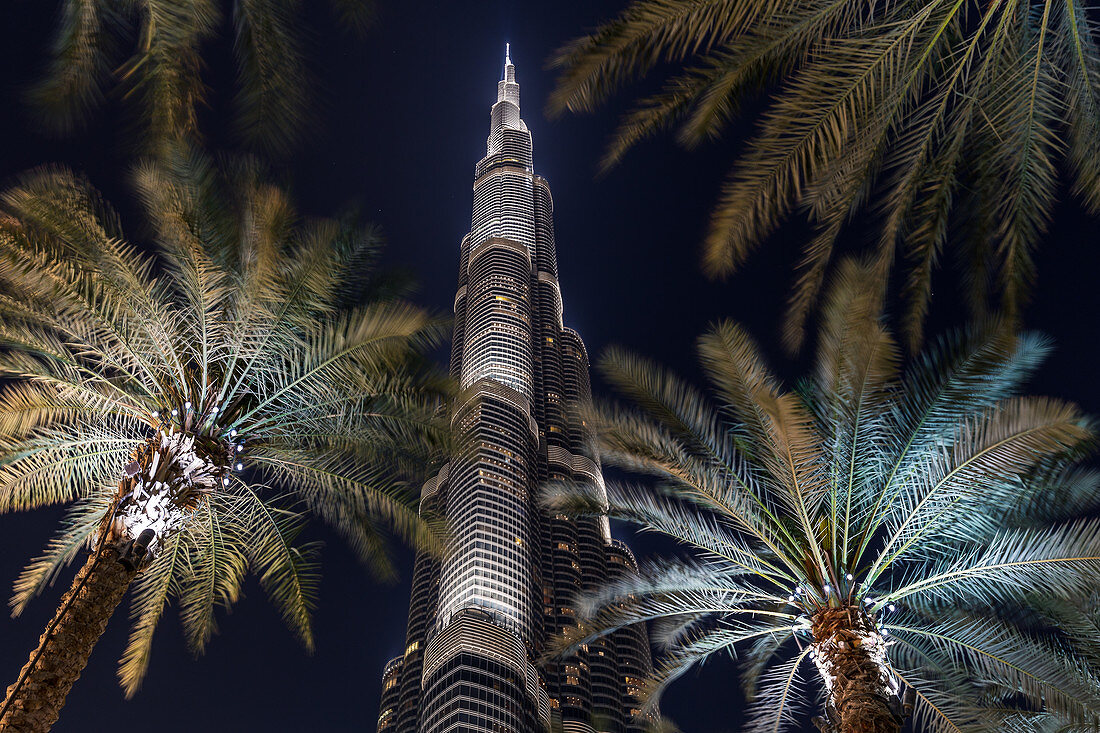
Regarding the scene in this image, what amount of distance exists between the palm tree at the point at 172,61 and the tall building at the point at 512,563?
153ft

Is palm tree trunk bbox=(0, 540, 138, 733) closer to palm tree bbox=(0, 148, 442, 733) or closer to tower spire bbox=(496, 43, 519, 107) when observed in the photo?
A: palm tree bbox=(0, 148, 442, 733)

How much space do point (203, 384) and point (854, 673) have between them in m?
8.88

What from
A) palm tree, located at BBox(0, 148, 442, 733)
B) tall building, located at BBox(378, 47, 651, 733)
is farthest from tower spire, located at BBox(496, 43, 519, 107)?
palm tree, located at BBox(0, 148, 442, 733)

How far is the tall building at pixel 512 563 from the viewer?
71.3 meters

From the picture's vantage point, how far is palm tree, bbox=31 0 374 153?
17.4 feet

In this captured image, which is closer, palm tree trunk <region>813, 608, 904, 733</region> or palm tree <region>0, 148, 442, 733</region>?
palm tree trunk <region>813, 608, 904, 733</region>

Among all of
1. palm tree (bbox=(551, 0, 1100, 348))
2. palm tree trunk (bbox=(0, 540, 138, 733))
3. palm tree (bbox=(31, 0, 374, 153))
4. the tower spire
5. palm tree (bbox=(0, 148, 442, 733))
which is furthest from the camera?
the tower spire

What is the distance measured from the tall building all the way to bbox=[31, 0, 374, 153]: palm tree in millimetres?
46775

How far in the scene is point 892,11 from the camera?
20.8 feet

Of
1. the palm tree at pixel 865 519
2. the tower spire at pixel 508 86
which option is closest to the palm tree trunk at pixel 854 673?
the palm tree at pixel 865 519

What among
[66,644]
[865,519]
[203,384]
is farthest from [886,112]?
[66,644]

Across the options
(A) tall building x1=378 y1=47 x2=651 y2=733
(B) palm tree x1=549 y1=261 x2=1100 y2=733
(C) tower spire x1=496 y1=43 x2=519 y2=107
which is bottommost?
(B) palm tree x1=549 y1=261 x2=1100 y2=733

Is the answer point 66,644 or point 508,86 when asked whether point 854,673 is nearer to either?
point 66,644

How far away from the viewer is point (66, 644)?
7.53 m
